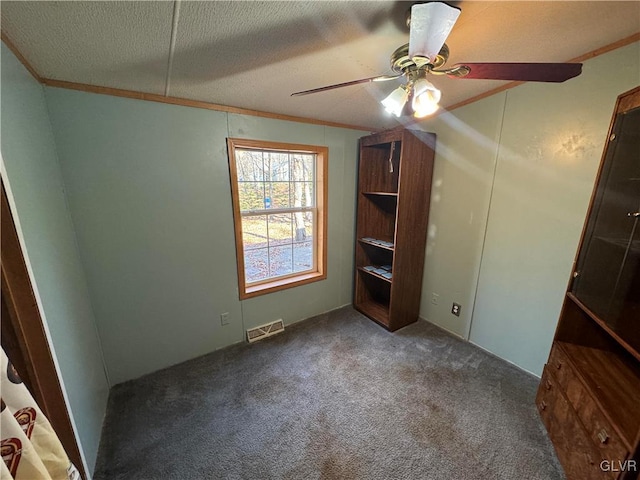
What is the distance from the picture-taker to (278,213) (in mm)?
2426

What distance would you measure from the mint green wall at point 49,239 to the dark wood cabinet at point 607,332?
2367mm

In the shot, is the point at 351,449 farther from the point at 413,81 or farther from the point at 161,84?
the point at 161,84

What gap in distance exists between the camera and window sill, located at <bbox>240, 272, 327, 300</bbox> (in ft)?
7.61

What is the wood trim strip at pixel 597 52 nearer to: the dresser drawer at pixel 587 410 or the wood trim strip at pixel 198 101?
the wood trim strip at pixel 198 101

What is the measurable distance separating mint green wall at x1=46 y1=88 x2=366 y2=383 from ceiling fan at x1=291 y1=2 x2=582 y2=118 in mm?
1288

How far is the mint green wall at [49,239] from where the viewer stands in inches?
39.0

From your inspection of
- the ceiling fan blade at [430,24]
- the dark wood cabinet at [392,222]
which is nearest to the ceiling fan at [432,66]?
the ceiling fan blade at [430,24]

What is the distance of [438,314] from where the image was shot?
255 centimetres

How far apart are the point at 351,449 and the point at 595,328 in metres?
1.59

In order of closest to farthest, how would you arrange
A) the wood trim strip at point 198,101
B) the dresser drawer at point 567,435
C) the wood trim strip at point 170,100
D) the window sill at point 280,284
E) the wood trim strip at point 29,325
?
1. the wood trim strip at point 29,325
2. the dresser drawer at point 567,435
3. the wood trim strip at point 198,101
4. the wood trim strip at point 170,100
5. the window sill at point 280,284

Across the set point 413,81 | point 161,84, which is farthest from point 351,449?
point 161,84

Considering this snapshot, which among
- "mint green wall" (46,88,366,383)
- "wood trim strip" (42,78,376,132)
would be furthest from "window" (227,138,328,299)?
"wood trim strip" (42,78,376,132)

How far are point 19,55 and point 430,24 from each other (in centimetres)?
179

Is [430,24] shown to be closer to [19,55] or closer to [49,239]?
[19,55]
